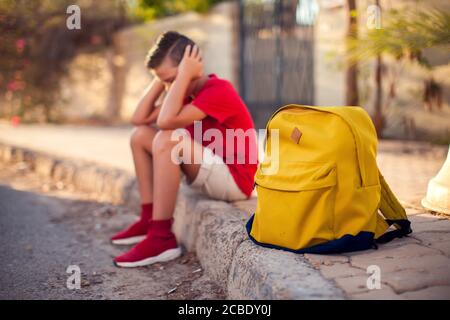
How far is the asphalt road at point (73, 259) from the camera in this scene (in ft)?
7.68

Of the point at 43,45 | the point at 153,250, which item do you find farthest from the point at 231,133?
the point at 43,45

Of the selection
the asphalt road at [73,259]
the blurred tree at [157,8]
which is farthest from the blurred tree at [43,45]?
the asphalt road at [73,259]

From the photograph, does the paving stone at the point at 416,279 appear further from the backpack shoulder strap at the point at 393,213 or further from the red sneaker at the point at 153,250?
the red sneaker at the point at 153,250

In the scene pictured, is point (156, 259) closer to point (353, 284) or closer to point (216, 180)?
point (216, 180)

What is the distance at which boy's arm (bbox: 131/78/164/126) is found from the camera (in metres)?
3.11

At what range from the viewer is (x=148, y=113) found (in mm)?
3127

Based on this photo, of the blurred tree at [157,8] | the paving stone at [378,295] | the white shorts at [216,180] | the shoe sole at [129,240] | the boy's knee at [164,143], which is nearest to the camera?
the paving stone at [378,295]

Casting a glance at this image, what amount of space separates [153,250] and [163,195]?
294 mm

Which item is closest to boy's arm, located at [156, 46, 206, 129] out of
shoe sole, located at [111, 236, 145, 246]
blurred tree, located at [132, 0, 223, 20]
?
shoe sole, located at [111, 236, 145, 246]

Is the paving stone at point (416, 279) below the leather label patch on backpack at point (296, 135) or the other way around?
below

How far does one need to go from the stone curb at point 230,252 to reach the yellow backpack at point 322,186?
0.11 meters

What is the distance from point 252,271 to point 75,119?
28.6 ft

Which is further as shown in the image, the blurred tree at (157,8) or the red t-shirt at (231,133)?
the blurred tree at (157,8)
